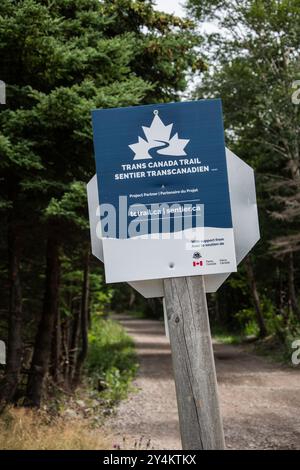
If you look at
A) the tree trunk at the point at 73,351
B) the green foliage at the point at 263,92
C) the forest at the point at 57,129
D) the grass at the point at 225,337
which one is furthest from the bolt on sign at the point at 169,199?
the grass at the point at 225,337

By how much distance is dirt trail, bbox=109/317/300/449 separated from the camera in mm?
9141

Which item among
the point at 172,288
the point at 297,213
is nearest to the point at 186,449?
the point at 172,288

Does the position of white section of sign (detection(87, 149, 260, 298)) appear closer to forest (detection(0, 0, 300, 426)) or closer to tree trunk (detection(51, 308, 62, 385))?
forest (detection(0, 0, 300, 426))

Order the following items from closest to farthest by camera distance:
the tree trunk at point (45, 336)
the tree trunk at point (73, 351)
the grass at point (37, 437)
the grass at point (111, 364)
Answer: the grass at point (37, 437)
the tree trunk at point (45, 336)
the tree trunk at point (73, 351)
the grass at point (111, 364)

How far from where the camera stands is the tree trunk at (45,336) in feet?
35.6

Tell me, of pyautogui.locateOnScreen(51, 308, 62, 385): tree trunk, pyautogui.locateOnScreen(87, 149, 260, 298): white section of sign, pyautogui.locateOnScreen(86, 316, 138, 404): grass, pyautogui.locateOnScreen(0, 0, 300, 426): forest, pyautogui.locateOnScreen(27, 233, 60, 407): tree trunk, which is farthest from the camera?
pyautogui.locateOnScreen(86, 316, 138, 404): grass

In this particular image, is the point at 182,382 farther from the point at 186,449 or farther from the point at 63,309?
the point at 63,309

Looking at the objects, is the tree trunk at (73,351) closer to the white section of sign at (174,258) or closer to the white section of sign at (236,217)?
the white section of sign at (236,217)

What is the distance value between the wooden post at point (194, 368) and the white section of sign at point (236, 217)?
0.17m

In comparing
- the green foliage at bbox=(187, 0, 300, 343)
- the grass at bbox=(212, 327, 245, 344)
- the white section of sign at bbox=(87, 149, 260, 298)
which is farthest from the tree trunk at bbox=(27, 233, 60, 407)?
Result: the grass at bbox=(212, 327, 245, 344)

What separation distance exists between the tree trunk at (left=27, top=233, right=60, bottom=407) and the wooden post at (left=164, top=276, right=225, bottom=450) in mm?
7141

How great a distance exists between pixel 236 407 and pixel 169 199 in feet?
30.0
